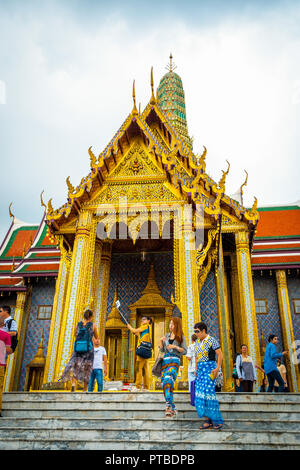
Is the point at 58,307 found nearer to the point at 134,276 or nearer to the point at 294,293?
the point at 134,276

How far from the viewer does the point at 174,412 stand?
165 inches

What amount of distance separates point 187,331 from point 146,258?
12.8ft

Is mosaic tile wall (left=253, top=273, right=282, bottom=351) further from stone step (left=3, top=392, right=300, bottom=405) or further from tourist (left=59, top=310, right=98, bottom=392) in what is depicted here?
tourist (left=59, top=310, right=98, bottom=392)

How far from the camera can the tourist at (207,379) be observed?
3.82 m

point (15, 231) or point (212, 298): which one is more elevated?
point (15, 231)

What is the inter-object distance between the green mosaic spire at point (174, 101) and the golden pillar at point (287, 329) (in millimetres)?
7332

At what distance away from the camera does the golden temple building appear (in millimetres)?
8164

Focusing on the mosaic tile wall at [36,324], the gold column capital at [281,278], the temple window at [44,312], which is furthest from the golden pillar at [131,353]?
the gold column capital at [281,278]

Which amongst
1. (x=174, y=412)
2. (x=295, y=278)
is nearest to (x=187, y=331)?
(x=174, y=412)

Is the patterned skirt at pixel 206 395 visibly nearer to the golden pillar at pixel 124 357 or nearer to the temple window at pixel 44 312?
the golden pillar at pixel 124 357

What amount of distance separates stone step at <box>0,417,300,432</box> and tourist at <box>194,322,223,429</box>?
0.32 meters

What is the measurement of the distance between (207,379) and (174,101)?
1571 cm

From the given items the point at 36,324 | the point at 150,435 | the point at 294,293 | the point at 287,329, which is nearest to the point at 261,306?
the point at 287,329

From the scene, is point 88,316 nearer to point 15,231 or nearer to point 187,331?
point 187,331
